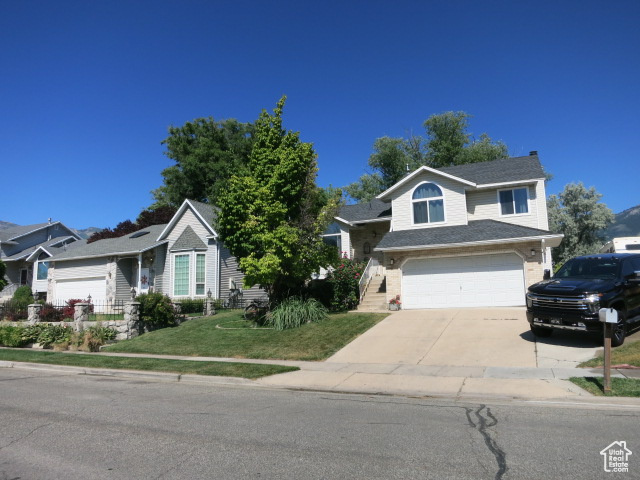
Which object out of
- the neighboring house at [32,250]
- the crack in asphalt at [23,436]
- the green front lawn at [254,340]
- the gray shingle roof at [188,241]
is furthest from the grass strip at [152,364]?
the neighboring house at [32,250]

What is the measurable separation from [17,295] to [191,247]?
14.4m

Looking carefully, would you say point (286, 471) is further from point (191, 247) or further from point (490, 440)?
point (191, 247)

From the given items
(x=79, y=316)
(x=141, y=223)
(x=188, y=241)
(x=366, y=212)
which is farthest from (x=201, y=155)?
(x=79, y=316)

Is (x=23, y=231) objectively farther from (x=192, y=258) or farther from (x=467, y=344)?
(x=467, y=344)

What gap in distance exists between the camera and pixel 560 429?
5719mm

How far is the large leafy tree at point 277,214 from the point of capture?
616 inches

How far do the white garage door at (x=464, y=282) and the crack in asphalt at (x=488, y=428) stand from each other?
1161cm

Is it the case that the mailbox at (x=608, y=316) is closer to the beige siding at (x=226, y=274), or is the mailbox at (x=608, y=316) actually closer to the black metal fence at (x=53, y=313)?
the black metal fence at (x=53, y=313)

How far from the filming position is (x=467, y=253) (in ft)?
60.0

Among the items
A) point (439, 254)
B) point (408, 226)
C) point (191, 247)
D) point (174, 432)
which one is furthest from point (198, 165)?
point (174, 432)

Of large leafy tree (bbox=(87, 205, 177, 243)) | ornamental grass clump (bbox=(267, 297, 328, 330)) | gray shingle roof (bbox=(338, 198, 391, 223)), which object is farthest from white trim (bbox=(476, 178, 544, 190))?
large leafy tree (bbox=(87, 205, 177, 243))

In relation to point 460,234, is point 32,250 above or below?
above

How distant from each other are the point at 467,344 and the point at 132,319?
13.0 m

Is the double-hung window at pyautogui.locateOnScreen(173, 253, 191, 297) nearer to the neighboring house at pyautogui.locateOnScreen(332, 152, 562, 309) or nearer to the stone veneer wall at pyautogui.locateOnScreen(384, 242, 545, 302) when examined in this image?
the neighboring house at pyautogui.locateOnScreen(332, 152, 562, 309)
